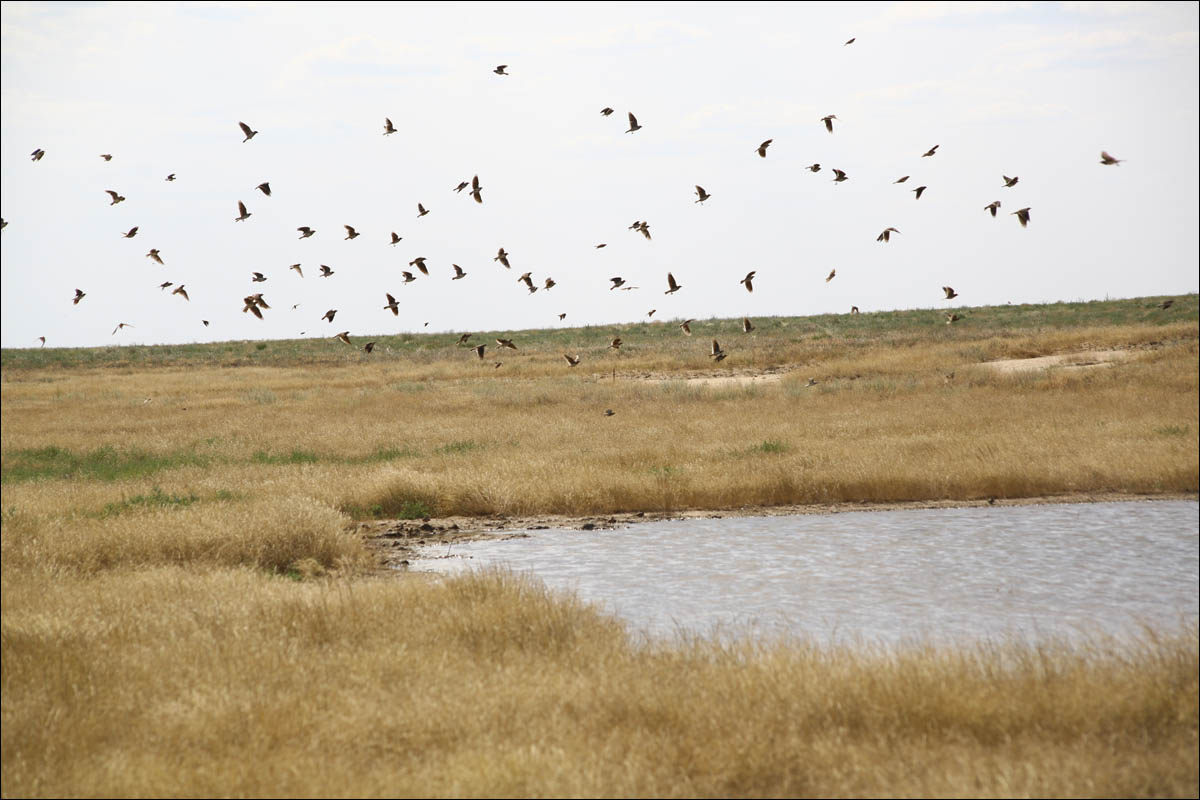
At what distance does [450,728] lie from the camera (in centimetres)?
712

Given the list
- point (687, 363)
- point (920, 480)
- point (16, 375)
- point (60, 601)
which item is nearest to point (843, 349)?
point (687, 363)

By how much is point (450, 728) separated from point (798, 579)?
6571 mm

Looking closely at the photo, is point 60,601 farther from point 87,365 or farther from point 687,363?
point 87,365

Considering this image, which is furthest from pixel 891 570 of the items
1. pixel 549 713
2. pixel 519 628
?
pixel 549 713

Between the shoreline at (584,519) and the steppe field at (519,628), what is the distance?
5.9 inches

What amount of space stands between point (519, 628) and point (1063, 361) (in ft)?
89.6

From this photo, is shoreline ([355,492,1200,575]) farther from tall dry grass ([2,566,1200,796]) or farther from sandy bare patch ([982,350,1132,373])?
sandy bare patch ([982,350,1132,373])

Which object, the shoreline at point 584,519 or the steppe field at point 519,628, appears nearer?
the steppe field at point 519,628

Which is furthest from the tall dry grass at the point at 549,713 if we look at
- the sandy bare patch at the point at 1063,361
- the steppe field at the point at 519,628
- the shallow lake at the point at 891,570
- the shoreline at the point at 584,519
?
the sandy bare patch at the point at 1063,361

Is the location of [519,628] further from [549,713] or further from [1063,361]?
[1063,361]

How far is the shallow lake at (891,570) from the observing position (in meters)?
10.4

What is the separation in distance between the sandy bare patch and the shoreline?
48.2ft

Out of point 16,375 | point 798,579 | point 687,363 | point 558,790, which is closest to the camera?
point 558,790

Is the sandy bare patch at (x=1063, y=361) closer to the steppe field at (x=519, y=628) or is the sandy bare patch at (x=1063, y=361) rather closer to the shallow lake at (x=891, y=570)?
the steppe field at (x=519, y=628)
